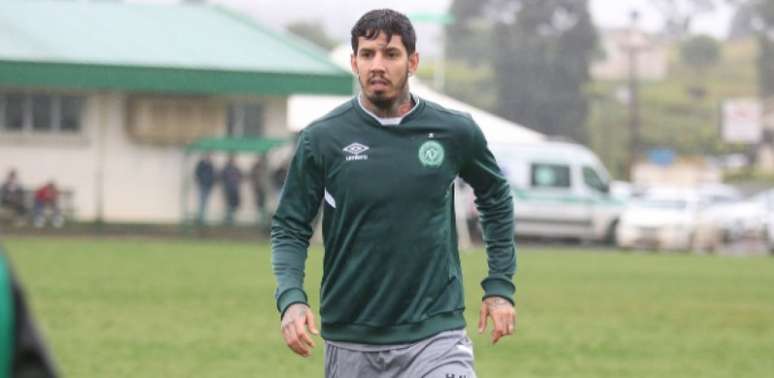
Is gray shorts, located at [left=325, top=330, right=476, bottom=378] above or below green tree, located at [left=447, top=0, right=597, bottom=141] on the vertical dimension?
above

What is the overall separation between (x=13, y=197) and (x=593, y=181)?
14.7m

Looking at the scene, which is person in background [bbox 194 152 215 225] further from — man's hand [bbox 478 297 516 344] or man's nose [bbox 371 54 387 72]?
man's nose [bbox 371 54 387 72]

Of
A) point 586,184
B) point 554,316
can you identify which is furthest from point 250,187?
point 554,316

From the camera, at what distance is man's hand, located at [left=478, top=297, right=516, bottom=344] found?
6527 millimetres

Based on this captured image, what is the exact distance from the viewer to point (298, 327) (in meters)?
6.21

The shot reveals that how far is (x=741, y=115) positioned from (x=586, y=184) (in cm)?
1904

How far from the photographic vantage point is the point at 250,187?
4412 cm

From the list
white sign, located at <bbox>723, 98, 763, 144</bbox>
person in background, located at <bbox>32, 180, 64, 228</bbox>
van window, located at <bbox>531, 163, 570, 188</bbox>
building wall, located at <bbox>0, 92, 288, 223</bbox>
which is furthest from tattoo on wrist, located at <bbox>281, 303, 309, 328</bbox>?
white sign, located at <bbox>723, 98, 763, 144</bbox>

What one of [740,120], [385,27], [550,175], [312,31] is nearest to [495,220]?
[385,27]

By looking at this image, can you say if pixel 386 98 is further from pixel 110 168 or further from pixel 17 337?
pixel 110 168

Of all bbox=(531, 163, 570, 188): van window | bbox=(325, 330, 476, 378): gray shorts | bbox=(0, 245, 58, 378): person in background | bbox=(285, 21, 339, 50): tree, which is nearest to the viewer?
bbox=(0, 245, 58, 378): person in background

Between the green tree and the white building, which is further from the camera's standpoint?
the green tree

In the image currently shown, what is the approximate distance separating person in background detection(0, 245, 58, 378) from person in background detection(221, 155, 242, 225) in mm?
39476

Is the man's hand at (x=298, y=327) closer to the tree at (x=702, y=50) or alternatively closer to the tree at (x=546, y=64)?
the tree at (x=546, y=64)
